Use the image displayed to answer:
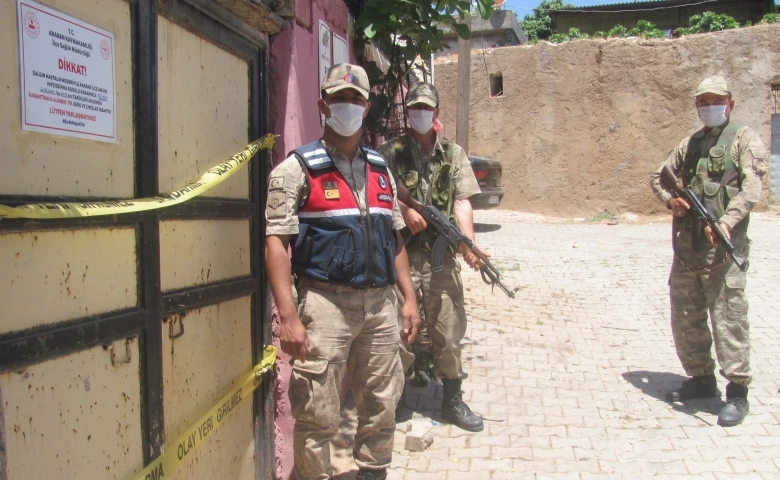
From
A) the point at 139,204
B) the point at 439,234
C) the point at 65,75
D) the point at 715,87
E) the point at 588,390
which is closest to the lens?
the point at 65,75

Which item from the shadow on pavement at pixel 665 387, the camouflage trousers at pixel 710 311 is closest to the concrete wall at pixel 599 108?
the shadow on pavement at pixel 665 387

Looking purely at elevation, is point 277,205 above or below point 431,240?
above

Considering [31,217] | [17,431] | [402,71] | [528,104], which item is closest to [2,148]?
[31,217]

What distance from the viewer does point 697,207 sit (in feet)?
13.6

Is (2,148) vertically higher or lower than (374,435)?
higher

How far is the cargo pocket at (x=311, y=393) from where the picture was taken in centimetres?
263

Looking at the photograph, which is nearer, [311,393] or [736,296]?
[311,393]

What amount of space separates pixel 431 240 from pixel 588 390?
1.73 meters

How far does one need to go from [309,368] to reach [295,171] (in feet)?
2.57

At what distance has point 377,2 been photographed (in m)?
4.13

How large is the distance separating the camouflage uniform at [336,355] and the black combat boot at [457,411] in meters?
1.10

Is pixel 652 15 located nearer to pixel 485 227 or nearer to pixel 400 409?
Answer: pixel 485 227

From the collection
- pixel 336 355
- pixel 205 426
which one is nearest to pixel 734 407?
pixel 336 355

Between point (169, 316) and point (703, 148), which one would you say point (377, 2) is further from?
point (169, 316)
